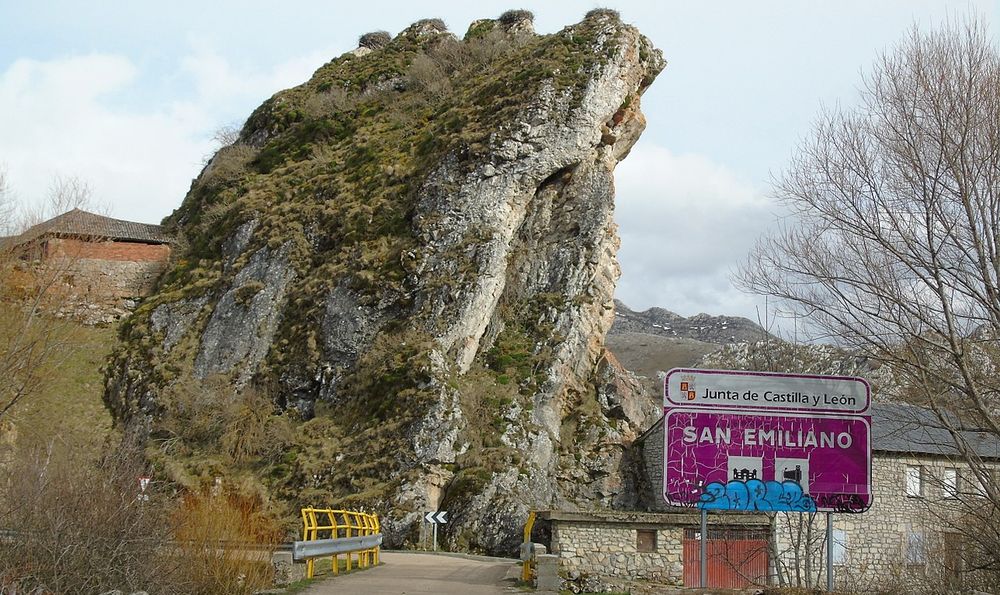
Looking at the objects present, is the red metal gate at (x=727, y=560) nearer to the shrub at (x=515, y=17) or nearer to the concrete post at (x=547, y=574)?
the concrete post at (x=547, y=574)

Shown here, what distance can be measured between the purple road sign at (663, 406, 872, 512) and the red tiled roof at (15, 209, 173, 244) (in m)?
22.9

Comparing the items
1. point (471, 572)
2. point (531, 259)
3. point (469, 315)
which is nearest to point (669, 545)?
point (471, 572)

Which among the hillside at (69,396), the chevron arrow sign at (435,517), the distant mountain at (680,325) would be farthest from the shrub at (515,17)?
the distant mountain at (680,325)

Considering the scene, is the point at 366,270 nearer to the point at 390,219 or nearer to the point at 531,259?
the point at 390,219

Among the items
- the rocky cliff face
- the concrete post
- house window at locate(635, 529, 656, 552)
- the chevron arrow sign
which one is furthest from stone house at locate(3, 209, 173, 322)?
the concrete post

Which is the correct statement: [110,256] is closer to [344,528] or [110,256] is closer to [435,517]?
[435,517]

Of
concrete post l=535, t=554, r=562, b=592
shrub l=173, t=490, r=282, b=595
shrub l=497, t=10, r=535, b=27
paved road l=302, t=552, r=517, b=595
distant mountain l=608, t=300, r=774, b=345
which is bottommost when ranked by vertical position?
paved road l=302, t=552, r=517, b=595

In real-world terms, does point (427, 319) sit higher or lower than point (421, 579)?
higher

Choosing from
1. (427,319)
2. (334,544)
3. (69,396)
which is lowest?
(334,544)

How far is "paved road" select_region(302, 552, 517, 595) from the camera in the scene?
14.6m

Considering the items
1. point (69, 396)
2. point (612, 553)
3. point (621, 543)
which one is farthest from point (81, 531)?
point (69, 396)

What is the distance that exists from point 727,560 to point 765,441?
6.91 metres

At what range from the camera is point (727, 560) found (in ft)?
67.5

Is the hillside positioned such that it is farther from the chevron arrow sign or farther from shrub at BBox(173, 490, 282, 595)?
shrub at BBox(173, 490, 282, 595)
